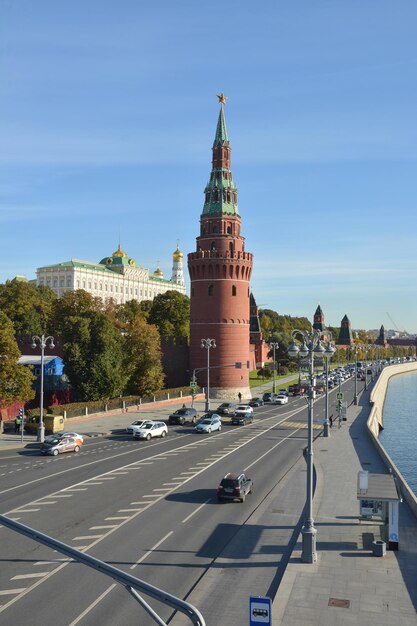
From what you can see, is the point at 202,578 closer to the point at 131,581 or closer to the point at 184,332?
the point at 131,581

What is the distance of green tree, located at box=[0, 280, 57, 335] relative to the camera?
90.5m

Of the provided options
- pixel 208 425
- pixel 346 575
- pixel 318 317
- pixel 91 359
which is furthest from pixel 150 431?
pixel 318 317

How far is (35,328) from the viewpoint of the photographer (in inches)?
3570

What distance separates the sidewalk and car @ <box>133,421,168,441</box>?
2075 cm

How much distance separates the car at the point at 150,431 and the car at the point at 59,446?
6.84m

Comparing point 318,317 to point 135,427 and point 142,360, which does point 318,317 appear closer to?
point 142,360

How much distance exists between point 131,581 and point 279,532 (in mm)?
16651

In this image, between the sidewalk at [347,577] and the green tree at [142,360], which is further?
the green tree at [142,360]

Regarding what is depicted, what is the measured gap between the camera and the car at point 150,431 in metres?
48.2

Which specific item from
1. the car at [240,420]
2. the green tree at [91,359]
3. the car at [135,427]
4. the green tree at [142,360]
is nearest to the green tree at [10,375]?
the car at [135,427]

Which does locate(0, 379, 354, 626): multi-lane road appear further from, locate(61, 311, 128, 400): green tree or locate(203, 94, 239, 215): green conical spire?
locate(203, 94, 239, 215): green conical spire

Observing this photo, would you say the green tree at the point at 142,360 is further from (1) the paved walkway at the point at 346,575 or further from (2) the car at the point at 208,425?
(1) the paved walkway at the point at 346,575

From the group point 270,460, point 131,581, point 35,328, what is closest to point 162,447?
point 270,460

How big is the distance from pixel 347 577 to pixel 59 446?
26.5 meters
